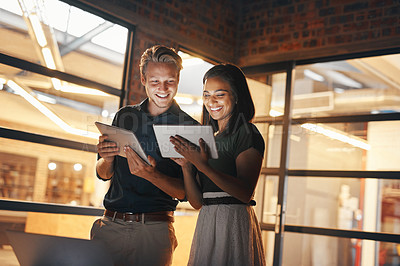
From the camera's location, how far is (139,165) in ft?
7.38

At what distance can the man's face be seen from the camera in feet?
8.14

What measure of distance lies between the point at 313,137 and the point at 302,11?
1.37 meters

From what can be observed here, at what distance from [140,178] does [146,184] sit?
0.15ft

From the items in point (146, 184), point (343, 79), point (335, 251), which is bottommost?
point (335, 251)

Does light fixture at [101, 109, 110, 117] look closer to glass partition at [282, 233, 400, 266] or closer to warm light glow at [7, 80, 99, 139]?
warm light glow at [7, 80, 99, 139]

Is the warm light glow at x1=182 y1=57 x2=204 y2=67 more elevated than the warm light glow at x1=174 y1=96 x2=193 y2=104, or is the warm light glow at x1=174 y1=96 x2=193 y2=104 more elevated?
the warm light glow at x1=182 y1=57 x2=204 y2=67

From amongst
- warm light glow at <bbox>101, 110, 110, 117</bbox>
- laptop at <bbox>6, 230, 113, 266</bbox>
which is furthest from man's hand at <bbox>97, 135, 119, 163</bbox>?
warm light glow at <bbox>101, 110, 110, 117</bbox>

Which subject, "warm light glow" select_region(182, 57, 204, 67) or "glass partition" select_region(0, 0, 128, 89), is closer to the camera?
A: "glass partition" select_region(0, 0, 128, 89)

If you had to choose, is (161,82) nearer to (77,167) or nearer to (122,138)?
(122,138)

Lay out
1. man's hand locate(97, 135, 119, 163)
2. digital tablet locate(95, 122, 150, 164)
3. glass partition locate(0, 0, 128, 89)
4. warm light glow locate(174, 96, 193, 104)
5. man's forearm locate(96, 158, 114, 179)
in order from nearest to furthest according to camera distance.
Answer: digital tablet locate(95, 122, 150, 164), man's hand locate(97, 135, 119, 163), man's forearm locate(96, 158, 114, 179), glass partition locate(0, 0, 128, 89), warm light glow locate(174, 96, 193, 104)

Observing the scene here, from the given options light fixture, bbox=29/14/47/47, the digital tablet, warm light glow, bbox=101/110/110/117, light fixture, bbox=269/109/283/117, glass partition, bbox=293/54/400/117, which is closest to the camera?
the digital tablet

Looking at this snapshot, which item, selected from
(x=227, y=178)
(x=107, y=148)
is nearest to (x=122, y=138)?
(x=107, y=148)

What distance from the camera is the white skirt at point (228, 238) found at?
2068mm

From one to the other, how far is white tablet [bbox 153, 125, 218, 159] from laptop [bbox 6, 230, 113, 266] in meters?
0.62
